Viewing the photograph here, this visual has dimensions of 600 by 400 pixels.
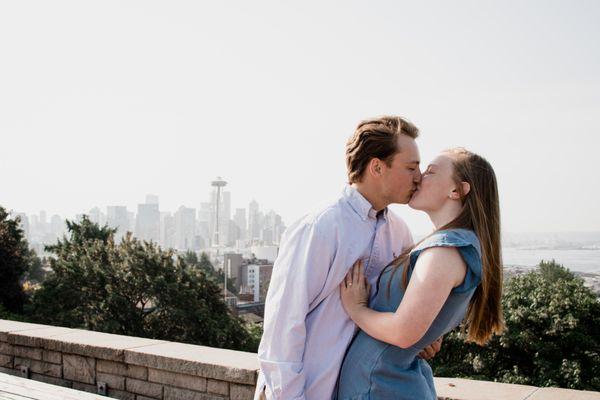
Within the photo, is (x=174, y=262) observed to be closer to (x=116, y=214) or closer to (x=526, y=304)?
(x=526, y=304)

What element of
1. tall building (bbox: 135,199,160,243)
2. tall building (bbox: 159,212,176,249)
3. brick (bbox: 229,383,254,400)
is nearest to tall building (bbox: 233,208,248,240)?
tall building (bbox: 159,212,176,249)

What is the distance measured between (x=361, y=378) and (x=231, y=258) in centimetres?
9886

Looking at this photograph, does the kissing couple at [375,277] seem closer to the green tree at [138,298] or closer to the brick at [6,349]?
the brick at [6,349]

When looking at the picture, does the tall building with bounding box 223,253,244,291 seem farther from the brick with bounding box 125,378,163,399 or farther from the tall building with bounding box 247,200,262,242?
the brick with bounding box 125,378,163,399

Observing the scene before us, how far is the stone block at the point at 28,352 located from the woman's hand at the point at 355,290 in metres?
3.62

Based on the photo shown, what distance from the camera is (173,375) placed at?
4.00 meters

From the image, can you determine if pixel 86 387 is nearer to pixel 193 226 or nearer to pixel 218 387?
pixel 218 387

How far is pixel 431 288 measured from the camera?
1.85 meters

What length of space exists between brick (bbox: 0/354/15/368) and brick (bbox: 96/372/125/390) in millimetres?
1114

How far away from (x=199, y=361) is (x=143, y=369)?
580 mm

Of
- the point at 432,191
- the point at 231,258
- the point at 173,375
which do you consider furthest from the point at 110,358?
the point at 231,258

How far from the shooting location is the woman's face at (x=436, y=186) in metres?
2.08

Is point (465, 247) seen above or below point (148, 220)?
below

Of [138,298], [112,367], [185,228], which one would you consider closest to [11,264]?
[138,298]
